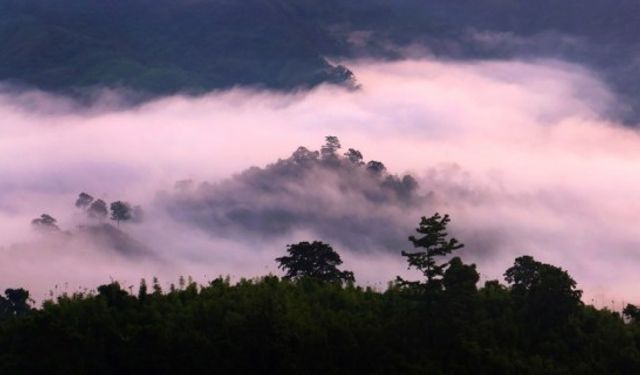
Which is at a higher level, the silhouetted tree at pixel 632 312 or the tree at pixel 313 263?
the tree at pixel 313 263

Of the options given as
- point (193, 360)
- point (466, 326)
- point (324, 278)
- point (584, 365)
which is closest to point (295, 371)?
point (193, 360)

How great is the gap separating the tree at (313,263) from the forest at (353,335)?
1384 inches

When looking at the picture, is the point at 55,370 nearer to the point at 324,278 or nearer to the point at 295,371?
the point at 295,371

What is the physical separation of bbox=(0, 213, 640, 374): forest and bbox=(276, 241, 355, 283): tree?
115 ft

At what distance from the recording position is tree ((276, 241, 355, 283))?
145625 mm

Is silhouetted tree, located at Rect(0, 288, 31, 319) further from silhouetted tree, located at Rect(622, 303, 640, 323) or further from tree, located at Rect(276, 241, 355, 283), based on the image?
silhouetted tree, located at Rect(622, 303, 640, 323)

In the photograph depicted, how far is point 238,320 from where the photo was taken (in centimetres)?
10088

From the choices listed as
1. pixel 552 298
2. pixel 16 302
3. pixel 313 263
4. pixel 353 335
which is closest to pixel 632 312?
pixel 552 298

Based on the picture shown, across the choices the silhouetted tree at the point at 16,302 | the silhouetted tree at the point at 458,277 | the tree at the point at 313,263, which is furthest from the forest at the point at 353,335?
the silhouetted tree at the point at 16,302

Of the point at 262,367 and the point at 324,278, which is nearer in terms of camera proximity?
the point at 262,367

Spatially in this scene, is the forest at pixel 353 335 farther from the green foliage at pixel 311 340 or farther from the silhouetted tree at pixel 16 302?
the silhouetted tree at pixel 16 302

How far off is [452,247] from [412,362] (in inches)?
468

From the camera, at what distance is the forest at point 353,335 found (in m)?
99.8

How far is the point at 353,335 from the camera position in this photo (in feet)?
336
